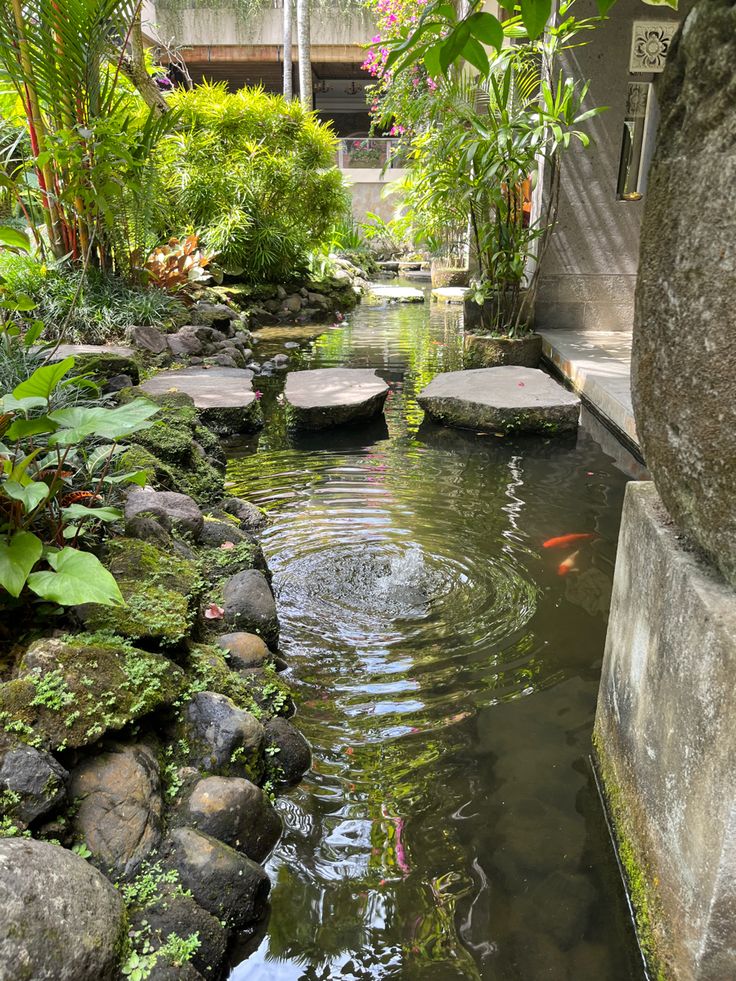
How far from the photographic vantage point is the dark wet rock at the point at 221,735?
2057 mm

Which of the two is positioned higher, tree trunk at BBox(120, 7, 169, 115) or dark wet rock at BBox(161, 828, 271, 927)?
tree trunk at BBox(120, 7, 169, 115)

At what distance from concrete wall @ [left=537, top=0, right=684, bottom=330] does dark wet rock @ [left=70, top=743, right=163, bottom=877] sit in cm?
700

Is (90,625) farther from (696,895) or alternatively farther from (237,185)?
(237,185)

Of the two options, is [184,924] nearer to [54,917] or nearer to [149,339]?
[54,917]

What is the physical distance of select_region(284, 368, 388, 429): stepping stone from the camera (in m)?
5.78

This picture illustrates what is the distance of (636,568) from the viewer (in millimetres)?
1840

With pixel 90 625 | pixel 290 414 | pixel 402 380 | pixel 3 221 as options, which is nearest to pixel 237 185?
pixel 3 221

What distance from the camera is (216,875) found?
174 centimetres

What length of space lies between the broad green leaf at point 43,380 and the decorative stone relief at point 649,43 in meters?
7.20

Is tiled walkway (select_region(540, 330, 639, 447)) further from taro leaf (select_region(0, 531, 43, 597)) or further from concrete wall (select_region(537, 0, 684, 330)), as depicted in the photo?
taro leaf (select_region(0, 531, 43, 597))

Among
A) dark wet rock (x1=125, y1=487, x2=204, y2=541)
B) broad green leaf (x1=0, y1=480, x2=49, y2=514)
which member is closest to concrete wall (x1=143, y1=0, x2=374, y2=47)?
dark wet rock (x1=125, y1=487, x2=204, y2=541)

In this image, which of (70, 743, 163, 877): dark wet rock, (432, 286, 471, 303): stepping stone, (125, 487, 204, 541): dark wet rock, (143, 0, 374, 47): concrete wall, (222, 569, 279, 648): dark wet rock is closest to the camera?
(70, 743, 163, 877): dark wet rock

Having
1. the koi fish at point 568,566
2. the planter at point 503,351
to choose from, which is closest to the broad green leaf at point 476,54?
the koi fish at point 568,566

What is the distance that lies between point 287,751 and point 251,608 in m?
0.65
